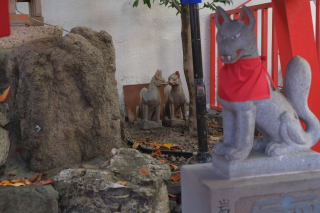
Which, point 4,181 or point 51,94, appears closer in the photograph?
point 4,181

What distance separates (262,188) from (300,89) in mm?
600

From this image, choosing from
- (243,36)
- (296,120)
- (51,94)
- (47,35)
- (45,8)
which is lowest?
(296,120)

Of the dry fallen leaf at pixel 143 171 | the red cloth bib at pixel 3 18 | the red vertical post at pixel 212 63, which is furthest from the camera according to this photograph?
the red vertical post at pixel 212 63

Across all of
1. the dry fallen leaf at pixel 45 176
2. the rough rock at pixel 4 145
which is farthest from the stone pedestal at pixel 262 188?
the rough rock at pixel 4 145

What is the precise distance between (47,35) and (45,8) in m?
2.00

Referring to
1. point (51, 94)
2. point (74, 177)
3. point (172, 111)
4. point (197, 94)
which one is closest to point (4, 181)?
point (74, 177)

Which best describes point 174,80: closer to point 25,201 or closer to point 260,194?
point 25,201

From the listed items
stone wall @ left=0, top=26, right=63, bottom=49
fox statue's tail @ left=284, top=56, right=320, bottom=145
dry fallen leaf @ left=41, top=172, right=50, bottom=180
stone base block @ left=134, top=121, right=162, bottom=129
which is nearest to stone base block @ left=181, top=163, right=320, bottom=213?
fox statue's tail @ left=284, top=56, right=320, bottom=145

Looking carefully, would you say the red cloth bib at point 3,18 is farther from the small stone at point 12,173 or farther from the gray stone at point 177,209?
the gray stone at point 177,209

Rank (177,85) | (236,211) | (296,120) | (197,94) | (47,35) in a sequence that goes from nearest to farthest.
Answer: (236,211), (296,120), (197,94), (47,35), (177,85)

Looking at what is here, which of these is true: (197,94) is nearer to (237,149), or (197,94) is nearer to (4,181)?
(237,149)

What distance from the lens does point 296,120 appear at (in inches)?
71.4

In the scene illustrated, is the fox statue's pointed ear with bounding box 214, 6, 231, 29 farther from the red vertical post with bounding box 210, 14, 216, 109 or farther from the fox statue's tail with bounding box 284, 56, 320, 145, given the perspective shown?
the red vertical post with bounding box 210, 14, 216, 109

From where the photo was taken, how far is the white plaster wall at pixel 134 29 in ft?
17.6
